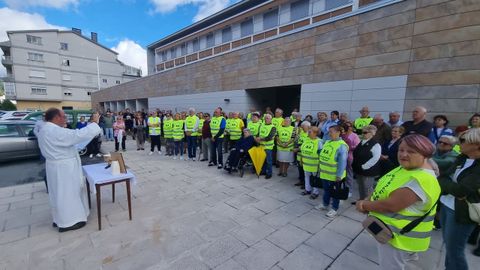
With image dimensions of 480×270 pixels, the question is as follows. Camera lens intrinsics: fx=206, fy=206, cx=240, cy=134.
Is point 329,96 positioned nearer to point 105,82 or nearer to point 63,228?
point 63,228

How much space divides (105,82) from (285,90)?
3822 centimetres

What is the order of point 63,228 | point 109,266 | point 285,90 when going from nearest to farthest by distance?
1. point 109,266
2. point 63,228
3. point 285,90

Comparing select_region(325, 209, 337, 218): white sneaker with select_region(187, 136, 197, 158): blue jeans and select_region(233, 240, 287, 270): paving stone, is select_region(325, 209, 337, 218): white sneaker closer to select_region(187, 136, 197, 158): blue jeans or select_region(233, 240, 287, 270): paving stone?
select_region(233, 240, 287, 270): paving stone

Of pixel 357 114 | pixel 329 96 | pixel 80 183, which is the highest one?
pixel 329 96

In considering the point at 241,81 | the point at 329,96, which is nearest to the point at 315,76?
the point at 329,96

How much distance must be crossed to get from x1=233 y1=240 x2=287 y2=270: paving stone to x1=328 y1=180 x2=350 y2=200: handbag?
55.0 inches

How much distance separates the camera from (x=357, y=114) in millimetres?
7527

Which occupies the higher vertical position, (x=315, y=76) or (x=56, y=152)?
(x=315, y=76)

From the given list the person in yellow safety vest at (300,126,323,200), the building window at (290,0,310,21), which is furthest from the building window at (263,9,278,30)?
the person in yellow safety vest at (300,126,323,200)

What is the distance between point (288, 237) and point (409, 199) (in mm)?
1891

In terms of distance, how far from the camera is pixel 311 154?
411 centimetres

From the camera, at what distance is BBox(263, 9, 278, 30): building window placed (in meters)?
12.6

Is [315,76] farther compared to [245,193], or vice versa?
[315,76]

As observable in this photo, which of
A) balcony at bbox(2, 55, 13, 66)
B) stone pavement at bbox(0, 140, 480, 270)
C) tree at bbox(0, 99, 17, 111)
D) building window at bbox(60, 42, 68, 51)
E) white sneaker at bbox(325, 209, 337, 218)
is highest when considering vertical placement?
building window at bbox(60, 42, 68, 51)
